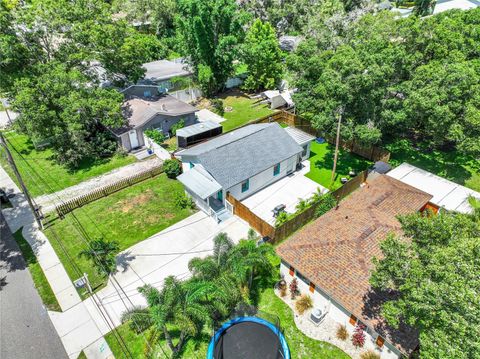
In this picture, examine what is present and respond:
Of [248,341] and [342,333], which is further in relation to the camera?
[342,333]

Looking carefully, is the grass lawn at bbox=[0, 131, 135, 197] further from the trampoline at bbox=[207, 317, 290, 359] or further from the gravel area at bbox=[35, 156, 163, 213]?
the trampoline at bbox=[207, 317, 290, 359]

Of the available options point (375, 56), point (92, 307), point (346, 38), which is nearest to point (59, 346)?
point (92, 307)

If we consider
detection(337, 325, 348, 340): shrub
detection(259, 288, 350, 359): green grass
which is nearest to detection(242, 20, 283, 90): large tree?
detection(259, 288, 350, 359): green grass

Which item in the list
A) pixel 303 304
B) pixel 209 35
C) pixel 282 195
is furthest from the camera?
pixel 209 35

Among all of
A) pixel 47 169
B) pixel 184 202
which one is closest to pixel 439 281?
pixel 184 202

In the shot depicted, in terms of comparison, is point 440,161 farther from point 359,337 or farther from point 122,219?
point 122,219

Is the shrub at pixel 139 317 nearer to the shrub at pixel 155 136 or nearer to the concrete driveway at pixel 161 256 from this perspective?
the concrete driveway at pixel 161 256

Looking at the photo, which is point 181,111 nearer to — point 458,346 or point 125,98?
point 125,98
